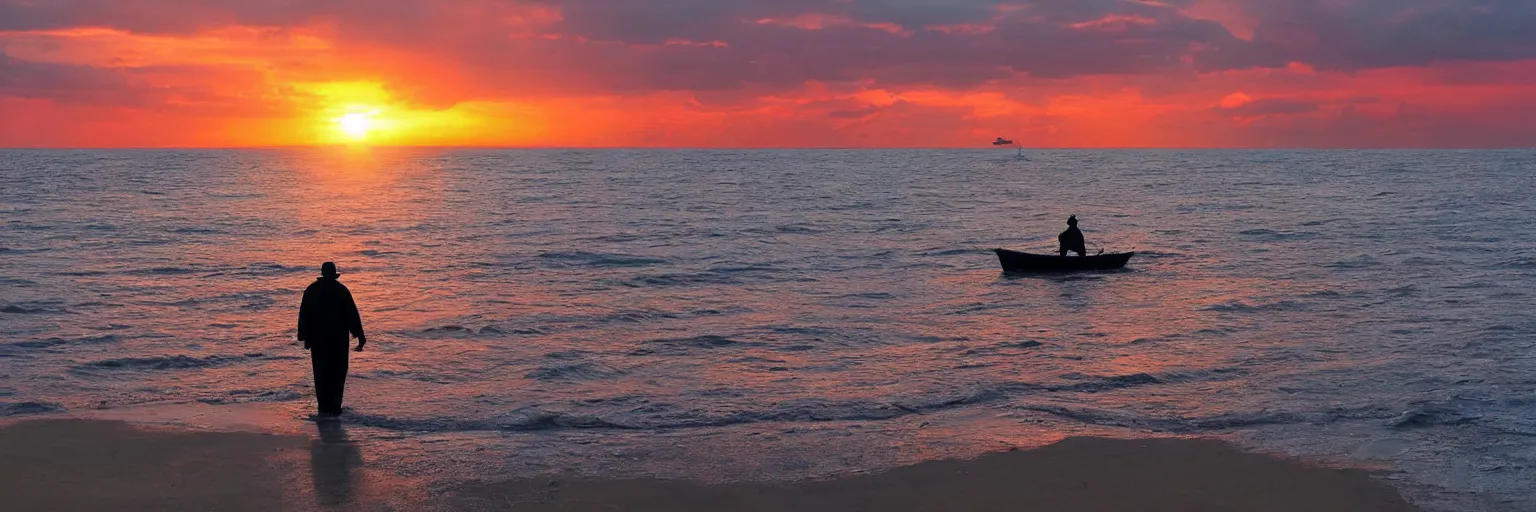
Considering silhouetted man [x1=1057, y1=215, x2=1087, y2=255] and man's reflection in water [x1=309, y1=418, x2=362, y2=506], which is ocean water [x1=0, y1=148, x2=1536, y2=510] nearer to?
man's reflection in water [x1=309, y1=418, x2=362, y2=506]

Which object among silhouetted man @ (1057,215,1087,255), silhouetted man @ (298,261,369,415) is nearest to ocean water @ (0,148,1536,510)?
silhouetted man @ (298,261,369,415)

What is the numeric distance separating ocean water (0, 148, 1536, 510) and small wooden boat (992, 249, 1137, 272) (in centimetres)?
64

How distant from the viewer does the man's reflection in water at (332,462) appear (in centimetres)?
946

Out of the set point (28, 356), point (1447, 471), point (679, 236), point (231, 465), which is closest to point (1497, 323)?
point (1447, 471)

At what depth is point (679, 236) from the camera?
42969mm

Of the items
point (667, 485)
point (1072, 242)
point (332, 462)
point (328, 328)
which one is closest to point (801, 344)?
point (328, 328)

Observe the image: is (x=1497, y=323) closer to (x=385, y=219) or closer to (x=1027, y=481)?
(x=1027, y=481)

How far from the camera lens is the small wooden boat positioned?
28172mm

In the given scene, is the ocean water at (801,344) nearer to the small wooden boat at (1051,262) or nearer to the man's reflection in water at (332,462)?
the man's reflection in water at (332,462)

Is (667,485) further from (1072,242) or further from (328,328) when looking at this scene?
(1072,242)

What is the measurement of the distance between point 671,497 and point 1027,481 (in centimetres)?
300

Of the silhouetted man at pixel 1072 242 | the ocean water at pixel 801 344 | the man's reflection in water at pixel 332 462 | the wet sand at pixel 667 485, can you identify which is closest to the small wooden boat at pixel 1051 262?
the silhouetted man at pixel 1072 242

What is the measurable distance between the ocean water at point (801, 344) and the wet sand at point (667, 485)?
51cm

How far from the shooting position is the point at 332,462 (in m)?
10.4
